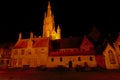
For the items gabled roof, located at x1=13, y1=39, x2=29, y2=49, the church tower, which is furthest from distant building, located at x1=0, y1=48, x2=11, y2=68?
the church tower

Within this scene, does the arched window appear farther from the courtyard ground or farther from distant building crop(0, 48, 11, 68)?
distant building crop(0, 48, 11, 68)

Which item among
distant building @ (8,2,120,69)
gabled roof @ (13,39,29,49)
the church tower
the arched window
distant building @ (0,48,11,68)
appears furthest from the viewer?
the church tower

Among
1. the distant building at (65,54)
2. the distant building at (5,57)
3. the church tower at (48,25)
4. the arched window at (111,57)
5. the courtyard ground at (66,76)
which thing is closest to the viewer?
the courtyard ground at (66,76)

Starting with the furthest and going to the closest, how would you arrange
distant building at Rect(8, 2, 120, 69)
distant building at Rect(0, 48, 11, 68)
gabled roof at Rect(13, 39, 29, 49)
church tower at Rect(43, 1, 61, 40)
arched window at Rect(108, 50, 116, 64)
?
church tower at Rect(43, 1, 61, 40)
distant building at Rect(0, 48, 11, 68)
gabled roof at Rect(13, 39, 29, 49)
distant building at Rect(8, 2, 120, 69)
arched window at Rect(108, 50, 116, 64)

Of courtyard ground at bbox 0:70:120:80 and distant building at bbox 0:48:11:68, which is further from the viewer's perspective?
distant building at bbox 0:48:11:68

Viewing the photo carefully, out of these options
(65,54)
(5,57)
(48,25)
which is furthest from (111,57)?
(48,25)

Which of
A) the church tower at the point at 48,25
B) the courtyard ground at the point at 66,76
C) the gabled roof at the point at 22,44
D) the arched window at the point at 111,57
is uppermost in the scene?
the church tower at the point at 48,25

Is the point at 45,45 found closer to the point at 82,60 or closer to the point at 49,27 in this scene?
the point at 82,60

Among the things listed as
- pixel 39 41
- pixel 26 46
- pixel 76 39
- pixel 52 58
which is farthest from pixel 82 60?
pixel 26 46

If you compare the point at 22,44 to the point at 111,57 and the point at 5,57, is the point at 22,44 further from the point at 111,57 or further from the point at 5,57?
the point at 111,57

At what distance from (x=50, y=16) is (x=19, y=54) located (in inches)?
1269

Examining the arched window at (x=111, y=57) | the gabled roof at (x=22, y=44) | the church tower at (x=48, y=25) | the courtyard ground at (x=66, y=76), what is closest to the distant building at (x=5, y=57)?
the gabled roof at (x=22, y=44)

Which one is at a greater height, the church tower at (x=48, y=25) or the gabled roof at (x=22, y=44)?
the church tower at (x=48, y=25)

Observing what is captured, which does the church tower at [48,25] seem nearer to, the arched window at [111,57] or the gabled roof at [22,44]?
the gabled roof at [22,44]
